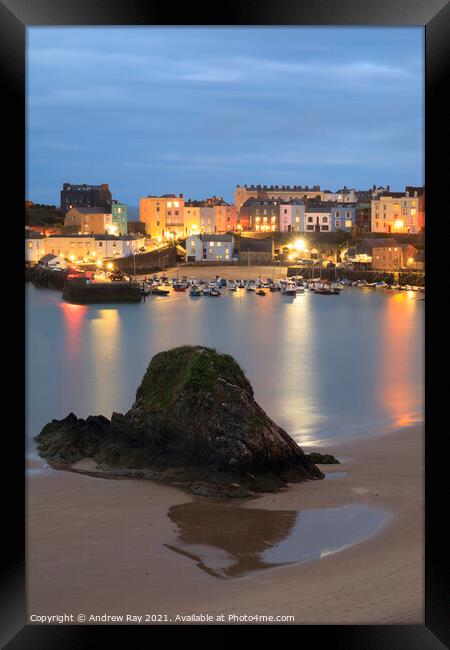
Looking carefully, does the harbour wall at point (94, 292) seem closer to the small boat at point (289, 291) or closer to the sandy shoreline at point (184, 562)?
the small boat at point (289, 291)

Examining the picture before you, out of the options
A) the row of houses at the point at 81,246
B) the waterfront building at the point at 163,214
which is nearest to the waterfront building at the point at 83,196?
the waterfront building at the point at 163,214

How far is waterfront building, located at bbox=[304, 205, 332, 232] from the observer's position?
32062 millimetres

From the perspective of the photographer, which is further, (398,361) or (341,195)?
(341,195)

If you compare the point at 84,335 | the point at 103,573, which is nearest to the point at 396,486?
the point at 103,573

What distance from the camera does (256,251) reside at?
28.6 meters

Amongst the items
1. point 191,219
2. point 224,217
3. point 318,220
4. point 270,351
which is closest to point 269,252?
point 191,219

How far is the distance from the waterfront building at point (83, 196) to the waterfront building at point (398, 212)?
8.75m

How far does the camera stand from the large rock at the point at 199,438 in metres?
3.41

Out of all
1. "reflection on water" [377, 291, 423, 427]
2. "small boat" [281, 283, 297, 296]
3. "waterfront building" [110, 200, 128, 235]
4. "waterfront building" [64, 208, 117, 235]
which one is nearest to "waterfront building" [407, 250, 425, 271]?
"reflection on water" [377, 291, 423, 427]

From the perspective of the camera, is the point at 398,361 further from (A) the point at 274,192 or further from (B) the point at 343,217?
(A) the point at 274,192

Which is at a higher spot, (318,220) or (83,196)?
(83,196)

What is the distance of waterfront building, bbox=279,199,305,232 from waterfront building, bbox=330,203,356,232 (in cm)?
111

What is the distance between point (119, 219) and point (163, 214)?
13.2 ft
